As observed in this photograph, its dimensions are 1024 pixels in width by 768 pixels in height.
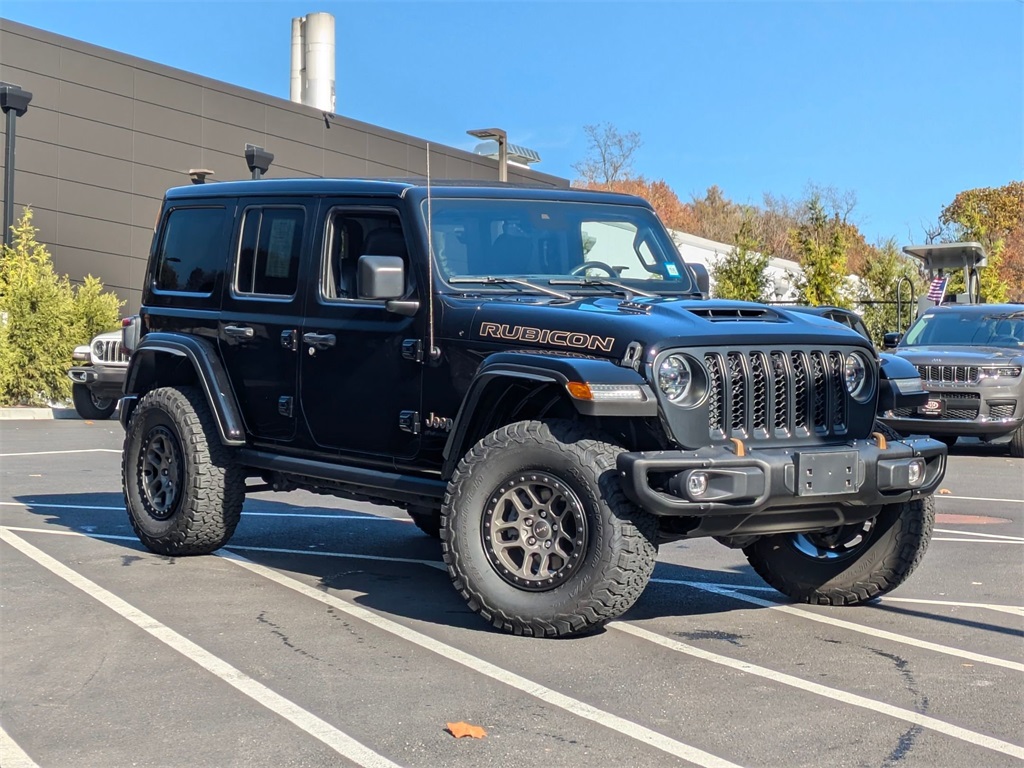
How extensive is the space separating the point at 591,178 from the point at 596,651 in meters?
61.6

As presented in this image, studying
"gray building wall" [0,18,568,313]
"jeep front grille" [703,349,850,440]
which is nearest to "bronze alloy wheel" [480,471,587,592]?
"jeep front grille" [703,349,850,440]

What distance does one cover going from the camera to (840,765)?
433cm

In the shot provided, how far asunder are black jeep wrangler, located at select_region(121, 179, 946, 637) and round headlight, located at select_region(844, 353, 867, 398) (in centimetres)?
2

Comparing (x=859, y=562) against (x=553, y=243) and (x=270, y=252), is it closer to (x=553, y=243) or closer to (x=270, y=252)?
(x=553, y=243)

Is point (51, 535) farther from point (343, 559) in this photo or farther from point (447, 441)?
point (447, 441)

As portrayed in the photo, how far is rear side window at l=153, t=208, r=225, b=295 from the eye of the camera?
26.9 feet

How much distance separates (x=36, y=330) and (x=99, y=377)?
11.3ft

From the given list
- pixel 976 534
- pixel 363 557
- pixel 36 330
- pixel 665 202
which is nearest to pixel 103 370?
pixel 36 330

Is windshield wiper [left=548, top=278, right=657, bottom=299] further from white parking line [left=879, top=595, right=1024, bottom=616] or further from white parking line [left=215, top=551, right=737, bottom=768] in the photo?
white parking line [left=879, top=595, right=1024, bottom=616]

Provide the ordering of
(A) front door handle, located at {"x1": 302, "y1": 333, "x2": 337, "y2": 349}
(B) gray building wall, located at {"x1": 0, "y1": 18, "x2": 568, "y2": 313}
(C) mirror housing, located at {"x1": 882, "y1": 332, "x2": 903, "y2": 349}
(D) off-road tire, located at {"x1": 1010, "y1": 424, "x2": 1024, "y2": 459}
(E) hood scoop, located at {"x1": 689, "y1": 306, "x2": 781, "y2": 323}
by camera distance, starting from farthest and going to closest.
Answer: (B) gray building wall, located at {"x1": 0, "y1": 18, "x2": 568, "y2": 313}, (D) off-road tire, located at {"x1": 1010, "y1": 424, "x2": 1024, "y2": 459}, (C) mirror housing, located at {"x1": 882, "y1": 332, "x2": 903, "y2": 349}, (A) front door handle, located at {"x1": 302, "y1": 333, "x2": 337, "y2": 349}, (E) hood scoop, located at {"x1": 689, "y1": 306, "x2": 781, "y2": 323}

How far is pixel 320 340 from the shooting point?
7258 millimetres

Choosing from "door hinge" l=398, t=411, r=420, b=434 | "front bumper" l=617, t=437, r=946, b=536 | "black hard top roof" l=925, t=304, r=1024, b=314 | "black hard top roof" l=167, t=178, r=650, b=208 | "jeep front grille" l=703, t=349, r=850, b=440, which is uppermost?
"black hard top roof" l=167, t=178, r=650, b=208

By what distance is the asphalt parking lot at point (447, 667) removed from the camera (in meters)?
4.52

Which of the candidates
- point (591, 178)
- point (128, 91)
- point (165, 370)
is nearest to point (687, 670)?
point (165, 370)
